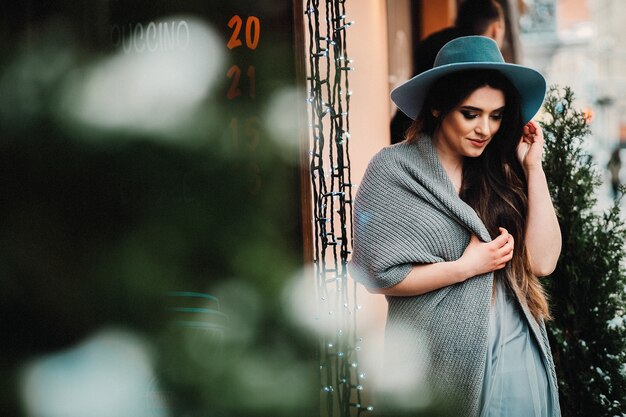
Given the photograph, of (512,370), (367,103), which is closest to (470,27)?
(367,103)

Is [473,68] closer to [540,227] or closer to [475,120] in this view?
[475,120]

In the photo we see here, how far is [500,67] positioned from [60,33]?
119cm

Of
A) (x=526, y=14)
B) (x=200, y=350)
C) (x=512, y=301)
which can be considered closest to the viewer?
(x=200, y=350)

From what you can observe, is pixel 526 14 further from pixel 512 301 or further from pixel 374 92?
pixel 512 301

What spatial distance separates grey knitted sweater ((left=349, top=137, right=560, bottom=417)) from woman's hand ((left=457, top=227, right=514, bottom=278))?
0.08 ft

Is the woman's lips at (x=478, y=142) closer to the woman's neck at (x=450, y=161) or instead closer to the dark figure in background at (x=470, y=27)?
the woman's neck at (x=450, y=161)

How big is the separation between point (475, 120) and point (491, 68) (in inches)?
5.2

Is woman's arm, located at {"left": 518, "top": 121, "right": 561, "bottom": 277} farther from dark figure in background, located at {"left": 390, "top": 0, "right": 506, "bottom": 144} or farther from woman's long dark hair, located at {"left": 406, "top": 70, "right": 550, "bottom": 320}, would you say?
dark figure in background, located at {"left": 390, "top": 0, "right": 506, "bottom": 144}

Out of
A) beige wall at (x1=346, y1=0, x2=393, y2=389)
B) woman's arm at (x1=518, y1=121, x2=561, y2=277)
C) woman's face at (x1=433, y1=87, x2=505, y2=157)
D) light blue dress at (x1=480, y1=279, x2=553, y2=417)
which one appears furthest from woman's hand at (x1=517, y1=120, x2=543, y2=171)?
beige wall at (x1=346, y1=0, x2=393, y2=389)

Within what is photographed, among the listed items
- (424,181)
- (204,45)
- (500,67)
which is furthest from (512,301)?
(204,45)

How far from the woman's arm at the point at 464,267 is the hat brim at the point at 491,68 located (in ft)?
1.16

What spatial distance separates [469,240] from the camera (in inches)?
59.5

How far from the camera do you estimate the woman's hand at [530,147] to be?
1601 millimetres

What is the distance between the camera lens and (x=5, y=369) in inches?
20.3
